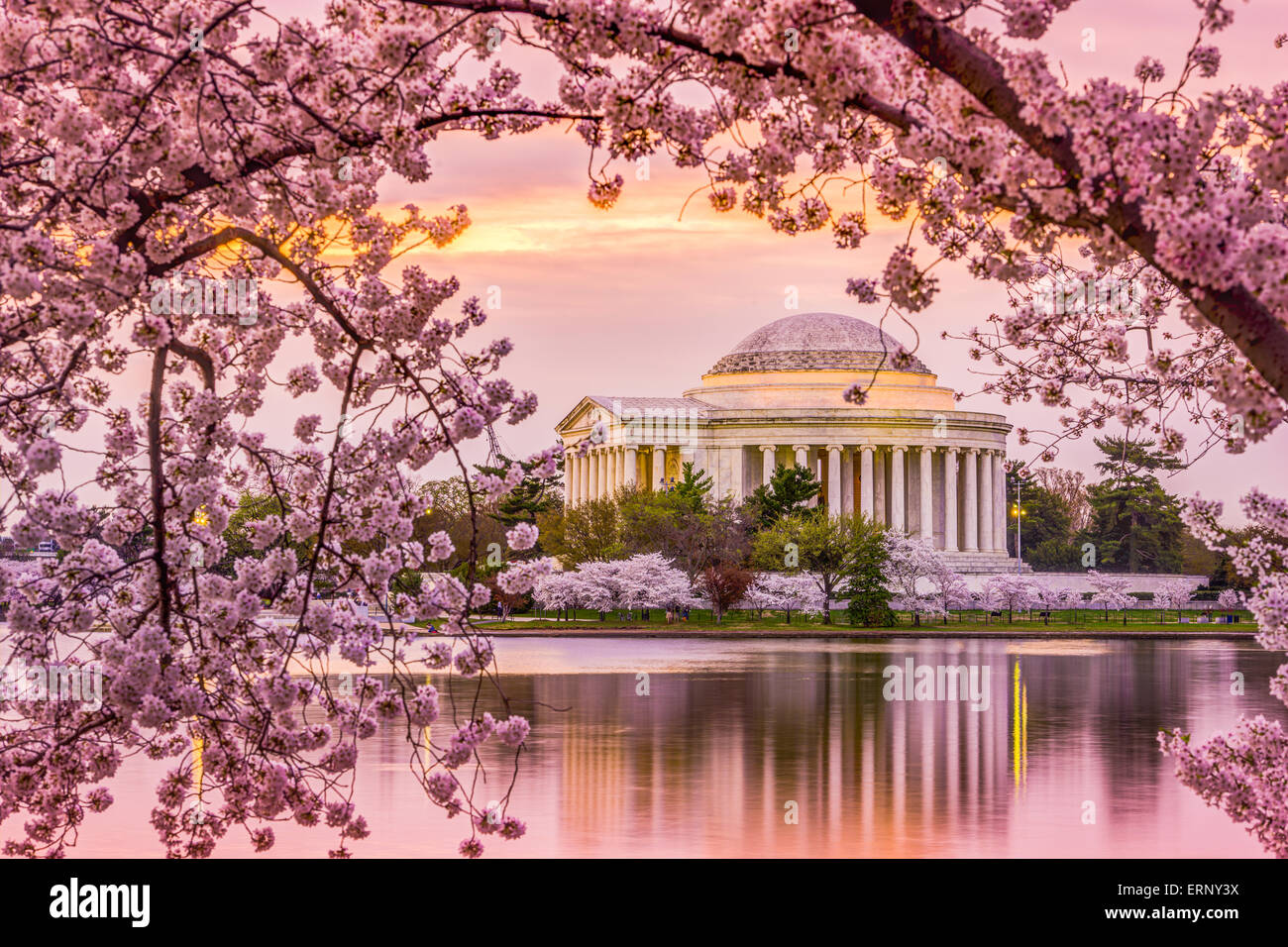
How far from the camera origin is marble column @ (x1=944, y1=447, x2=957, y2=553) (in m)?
118

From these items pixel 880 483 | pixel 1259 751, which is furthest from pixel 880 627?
pixel 1259 751

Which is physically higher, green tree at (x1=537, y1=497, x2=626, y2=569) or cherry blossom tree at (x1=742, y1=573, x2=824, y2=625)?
green tree at (x1=537, y1=497, x2=626, y2=569)

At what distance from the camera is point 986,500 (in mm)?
120438

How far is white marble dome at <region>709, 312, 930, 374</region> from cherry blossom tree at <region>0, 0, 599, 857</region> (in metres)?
108

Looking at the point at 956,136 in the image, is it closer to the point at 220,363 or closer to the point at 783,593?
the point at 220,363

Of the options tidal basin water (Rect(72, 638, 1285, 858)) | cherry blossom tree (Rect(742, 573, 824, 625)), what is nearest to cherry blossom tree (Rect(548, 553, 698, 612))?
cherry blossom tree (Rect(742, 573, 824, 625))

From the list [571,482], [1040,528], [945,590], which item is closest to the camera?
[945,590]

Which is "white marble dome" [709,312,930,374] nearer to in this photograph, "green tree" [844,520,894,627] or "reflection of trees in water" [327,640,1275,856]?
"green tree" [844,520,894,627]

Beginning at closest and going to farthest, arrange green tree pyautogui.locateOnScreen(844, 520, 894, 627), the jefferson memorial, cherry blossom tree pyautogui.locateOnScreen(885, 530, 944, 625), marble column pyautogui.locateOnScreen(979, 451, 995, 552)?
green tree pyautogui.locateOnScreen(844, 520, 894, 627)
cherry blossom tree pyautogui.locateOnScreen(885, 530, 944, 625)
the jefferson memorial
marble column pyautogui.locateOnScreen(979, 451, 995, 552)

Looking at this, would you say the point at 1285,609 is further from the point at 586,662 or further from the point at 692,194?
the point at 586,662

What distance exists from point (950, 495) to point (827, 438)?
11.8 meters

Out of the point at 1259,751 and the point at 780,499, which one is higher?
the point at 780,499

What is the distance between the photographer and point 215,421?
9281 millimetres

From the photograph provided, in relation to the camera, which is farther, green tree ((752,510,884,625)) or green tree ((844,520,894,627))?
green tree ((752,510,884,625))
